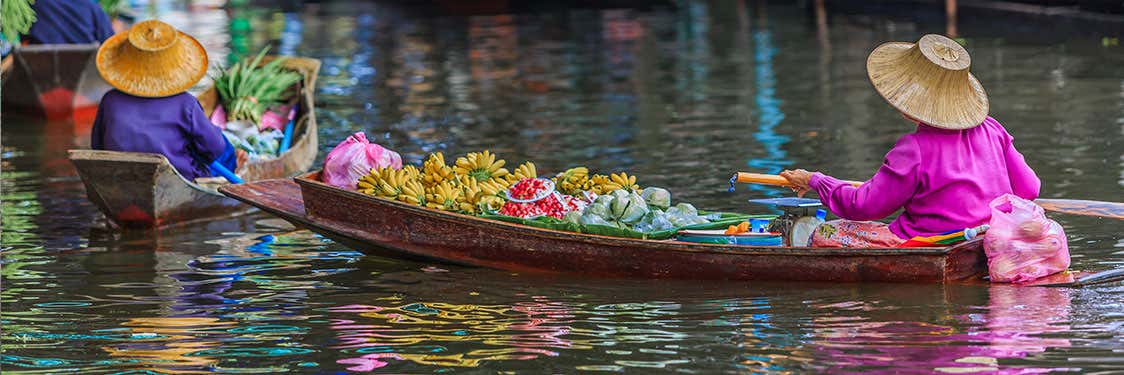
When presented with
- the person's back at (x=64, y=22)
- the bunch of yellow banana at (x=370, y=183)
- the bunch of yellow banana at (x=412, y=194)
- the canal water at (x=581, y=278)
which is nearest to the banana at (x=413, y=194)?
the bunch of yellow banana at (x=412, y=194)

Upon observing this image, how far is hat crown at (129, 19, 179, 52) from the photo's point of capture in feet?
30.7

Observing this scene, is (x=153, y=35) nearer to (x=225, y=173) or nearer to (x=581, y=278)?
(x=225, y=173)

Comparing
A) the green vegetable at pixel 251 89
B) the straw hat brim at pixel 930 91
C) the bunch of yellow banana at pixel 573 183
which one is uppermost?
the straw hat brim at pixel 930 91

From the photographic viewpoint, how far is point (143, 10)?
3600cm

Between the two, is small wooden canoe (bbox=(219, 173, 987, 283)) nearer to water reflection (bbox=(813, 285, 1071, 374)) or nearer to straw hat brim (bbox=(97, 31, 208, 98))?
water reflection (bbox=(813, 285, 1071, 374))

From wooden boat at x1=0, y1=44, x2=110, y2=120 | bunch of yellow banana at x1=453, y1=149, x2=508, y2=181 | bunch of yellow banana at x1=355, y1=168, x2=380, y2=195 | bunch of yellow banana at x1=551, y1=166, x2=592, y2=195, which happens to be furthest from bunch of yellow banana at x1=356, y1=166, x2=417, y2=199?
wooden boat at x1=0, y1=44, x2=110, y2=120

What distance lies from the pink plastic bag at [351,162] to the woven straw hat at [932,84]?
2.81 m

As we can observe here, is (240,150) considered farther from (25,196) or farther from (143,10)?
(143,10)

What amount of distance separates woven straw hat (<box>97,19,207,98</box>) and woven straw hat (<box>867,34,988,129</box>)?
434 cm

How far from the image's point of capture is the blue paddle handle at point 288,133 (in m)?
11.4

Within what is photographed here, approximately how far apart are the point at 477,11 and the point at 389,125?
17.6 meters

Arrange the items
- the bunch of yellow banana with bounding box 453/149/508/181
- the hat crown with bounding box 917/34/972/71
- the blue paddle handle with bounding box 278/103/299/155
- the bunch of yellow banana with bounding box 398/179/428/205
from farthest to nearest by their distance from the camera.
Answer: the blue paddle handle with bounding box 278/103/299/155 → the bunch of yellow banana with bounding box 453/149/508/181 → the bunch of yellow banana with bounding box 398/179/428/205 → the hat crown with bounding box 917/34/972/71

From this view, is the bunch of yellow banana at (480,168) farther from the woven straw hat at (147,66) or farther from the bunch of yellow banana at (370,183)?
the woven straw hat at (147,66)

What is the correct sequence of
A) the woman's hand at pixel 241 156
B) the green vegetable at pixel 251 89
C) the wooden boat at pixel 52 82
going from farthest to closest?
the wooden boat at pixel 52 82
the green vegetable at pixel 251 89
the woman's hand at pixel 241 156
